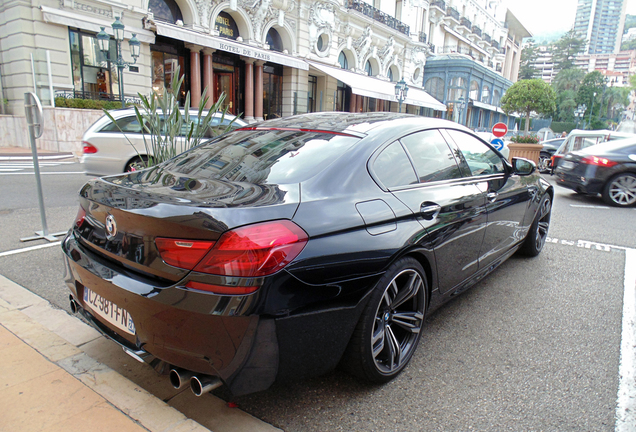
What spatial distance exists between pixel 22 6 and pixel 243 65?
10750mm

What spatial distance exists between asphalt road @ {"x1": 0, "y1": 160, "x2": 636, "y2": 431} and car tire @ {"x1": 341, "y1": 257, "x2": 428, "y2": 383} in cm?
13

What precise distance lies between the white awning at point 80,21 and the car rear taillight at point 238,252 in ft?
55.8

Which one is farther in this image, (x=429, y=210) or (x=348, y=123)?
(x=348, y=123)

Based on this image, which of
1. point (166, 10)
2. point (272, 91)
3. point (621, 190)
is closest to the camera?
point (621, 190)

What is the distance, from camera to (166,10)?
18.6 metres

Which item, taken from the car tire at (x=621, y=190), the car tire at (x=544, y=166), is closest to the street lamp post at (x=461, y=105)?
the car tire at (x=544, y=166)

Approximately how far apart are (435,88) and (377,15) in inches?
483

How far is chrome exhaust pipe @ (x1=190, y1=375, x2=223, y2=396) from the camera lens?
1.77 metres

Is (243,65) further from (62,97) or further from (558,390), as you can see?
(558,390)

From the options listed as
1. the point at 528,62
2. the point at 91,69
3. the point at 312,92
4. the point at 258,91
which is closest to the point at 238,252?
the point at 91,69

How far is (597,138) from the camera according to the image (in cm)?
1196

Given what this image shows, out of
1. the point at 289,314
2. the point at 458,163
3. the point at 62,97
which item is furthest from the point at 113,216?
the point at 62,97

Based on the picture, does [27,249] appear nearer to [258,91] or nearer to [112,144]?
[112,144]

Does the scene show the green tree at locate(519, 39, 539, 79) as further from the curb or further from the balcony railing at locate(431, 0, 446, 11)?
the curb
